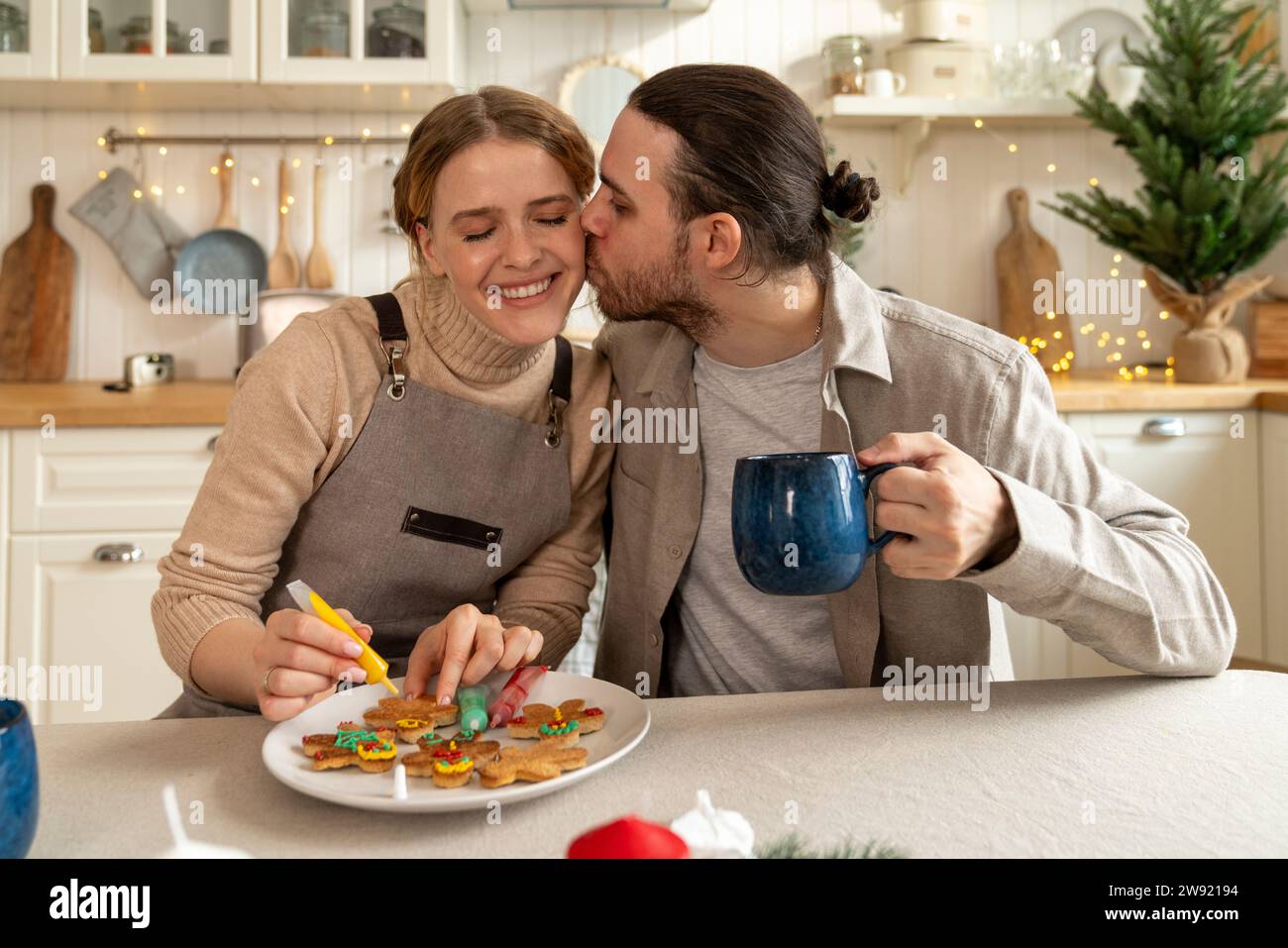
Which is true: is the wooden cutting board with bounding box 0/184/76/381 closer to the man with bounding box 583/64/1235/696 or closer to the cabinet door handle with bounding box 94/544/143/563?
the cabinet door handle with bounding box 94/544/143/563

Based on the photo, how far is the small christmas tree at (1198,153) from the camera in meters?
2.63

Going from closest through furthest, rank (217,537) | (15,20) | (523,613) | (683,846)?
(683,846) < (217,537) < (523,613) < (15,20)

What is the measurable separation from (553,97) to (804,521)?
8.01ft

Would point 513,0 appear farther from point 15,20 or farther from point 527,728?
point 527,728

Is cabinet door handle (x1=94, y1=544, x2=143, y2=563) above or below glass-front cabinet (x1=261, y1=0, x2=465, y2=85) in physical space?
below

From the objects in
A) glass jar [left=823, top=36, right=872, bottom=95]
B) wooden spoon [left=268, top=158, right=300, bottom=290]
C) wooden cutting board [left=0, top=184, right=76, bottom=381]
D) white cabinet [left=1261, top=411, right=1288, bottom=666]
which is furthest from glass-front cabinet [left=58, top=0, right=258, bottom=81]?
white cabinet [left=1261, top=411, right=1288, bottom=666]

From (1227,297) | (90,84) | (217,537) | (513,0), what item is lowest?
(217,537)

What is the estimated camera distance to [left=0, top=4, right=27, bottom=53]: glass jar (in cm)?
261

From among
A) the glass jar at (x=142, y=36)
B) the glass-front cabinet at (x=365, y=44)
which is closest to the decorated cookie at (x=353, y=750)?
the glass-front cabinet at (x=365, y=44)

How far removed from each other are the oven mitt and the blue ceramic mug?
8.39 ft

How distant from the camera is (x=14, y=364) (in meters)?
2.91

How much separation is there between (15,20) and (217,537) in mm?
2068

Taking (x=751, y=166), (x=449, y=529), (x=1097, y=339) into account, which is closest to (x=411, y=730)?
(x=449, y=529)

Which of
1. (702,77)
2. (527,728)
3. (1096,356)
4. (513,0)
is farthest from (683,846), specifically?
(1096,356)
